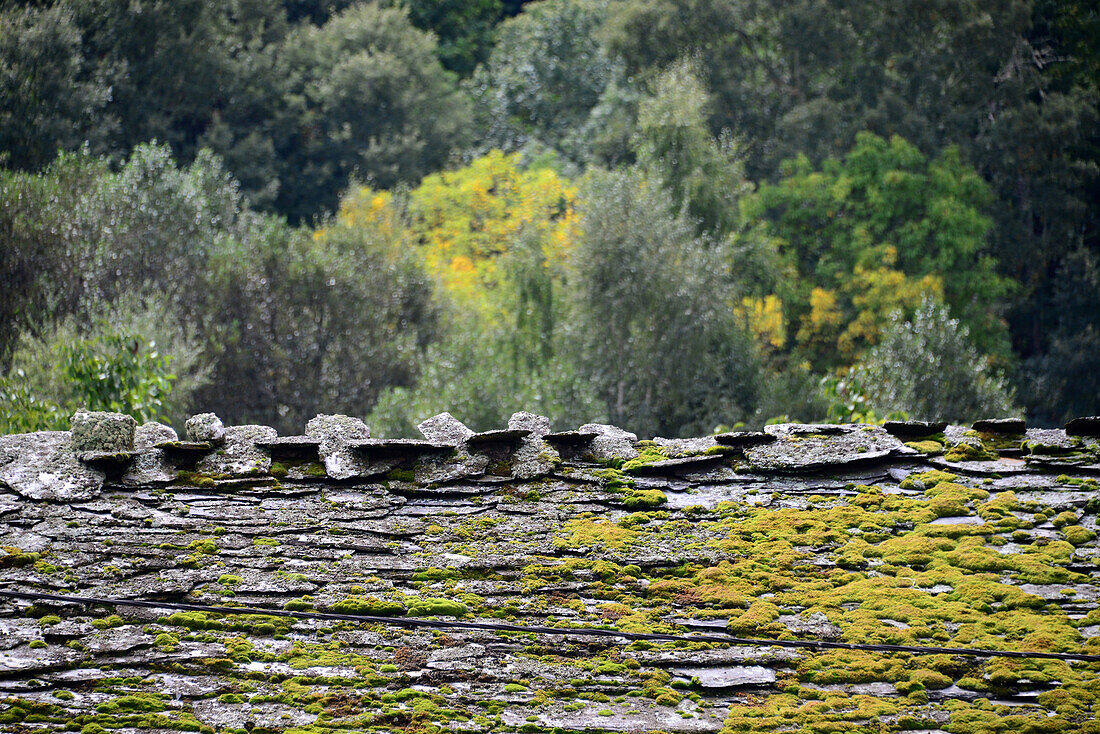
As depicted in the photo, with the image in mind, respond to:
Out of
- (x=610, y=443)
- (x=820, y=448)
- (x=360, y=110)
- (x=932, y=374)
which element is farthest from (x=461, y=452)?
(x=360, y=110)

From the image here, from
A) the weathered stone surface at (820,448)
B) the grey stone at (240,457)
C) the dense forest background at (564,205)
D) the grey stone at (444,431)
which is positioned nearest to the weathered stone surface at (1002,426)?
the weathered stone surface at (820,448)

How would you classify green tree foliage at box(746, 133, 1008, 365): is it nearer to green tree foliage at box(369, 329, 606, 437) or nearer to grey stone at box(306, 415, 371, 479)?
green tree foliage at box(369, 329, 606, 437)

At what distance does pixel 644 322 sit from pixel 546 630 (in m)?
27.6

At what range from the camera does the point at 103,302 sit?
30.9m

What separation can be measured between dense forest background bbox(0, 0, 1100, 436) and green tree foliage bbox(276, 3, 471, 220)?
13 cm

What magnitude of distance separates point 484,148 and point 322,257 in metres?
17.9

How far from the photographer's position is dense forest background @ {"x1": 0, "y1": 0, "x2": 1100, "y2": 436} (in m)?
33.2

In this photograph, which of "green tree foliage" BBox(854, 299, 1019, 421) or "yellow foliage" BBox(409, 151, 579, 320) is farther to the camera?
"yellow foliage" BBox(409, 151, 579, 320)

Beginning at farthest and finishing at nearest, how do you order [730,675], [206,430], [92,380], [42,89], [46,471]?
[42,89] < [92,380] < [206,430] < [46,471] < [730,675]

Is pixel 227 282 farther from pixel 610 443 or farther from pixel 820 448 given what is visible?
pixel 820 448

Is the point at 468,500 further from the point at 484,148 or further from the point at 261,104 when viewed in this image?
the point at 484,148

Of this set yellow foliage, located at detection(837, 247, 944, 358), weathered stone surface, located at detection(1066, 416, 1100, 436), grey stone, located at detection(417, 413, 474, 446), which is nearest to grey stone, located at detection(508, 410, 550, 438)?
grey stone, located at detection(417, 413, 474, 446)

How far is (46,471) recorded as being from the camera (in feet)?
23.7

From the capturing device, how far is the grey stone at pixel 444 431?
25.8 feet
